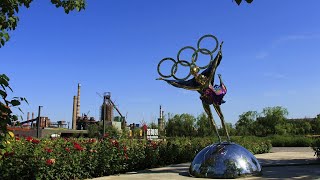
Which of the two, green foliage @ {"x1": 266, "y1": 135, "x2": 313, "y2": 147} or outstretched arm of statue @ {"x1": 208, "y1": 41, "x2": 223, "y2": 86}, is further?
green foliage @ {"x1": 266, "y1": 135, "x2": 313, "y2": 147}

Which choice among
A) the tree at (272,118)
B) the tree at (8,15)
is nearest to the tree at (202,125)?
the tree at (272,118)

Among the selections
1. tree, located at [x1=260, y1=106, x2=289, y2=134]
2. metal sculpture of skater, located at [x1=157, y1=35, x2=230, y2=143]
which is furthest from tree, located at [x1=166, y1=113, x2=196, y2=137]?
metal sculpture of skater, located at [x1=157, y1=35, x2=230, y2=143]

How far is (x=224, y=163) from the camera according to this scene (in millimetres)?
11570

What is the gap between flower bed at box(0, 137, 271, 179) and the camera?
9555 millimetres

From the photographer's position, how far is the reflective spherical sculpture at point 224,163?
37.7 feet

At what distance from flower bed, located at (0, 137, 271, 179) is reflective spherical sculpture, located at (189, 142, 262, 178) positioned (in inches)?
101

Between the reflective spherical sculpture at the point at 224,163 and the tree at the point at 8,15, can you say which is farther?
the reflective spherical sculpture at the point at 224,163

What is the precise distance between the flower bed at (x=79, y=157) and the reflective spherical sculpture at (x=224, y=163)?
8.41 feet

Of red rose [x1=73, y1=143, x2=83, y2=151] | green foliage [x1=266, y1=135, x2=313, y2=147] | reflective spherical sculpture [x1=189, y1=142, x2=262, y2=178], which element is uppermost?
green foliage [x1=266, y1=135, x2=313, y2=147]

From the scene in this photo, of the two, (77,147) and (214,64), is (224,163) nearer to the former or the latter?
(214,64)

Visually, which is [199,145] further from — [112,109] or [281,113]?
[112,109]

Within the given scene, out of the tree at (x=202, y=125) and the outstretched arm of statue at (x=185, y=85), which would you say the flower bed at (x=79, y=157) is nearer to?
the outstretched arm of statue at (x=185, y=85)

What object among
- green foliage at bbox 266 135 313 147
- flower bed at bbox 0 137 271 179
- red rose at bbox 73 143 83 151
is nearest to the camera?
flower bed at bbox 0 137 271 179

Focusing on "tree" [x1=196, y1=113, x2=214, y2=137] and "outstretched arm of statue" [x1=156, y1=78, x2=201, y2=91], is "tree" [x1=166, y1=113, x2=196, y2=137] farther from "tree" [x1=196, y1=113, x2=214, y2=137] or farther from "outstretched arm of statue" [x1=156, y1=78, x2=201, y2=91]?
"outstretched arm of statue" [x1=156, y1=78, x2=201, y2=91]
